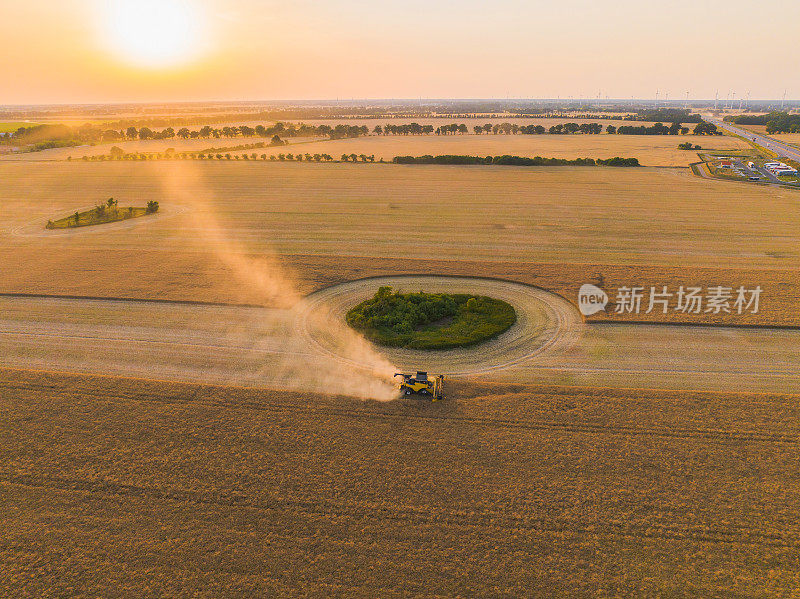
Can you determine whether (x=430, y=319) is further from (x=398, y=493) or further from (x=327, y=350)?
(x=398, y=493)

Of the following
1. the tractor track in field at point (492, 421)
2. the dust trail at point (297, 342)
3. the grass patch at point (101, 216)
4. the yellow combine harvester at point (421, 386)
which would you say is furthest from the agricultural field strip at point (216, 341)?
the grass patch at point (101, 216)

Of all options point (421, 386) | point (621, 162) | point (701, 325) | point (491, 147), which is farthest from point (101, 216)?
point (491, 147)

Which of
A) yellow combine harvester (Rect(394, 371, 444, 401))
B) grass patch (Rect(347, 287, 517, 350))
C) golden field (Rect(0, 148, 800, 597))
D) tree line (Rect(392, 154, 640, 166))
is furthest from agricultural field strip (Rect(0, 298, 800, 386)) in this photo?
tree line (Rect(392, 154, 640, 166))

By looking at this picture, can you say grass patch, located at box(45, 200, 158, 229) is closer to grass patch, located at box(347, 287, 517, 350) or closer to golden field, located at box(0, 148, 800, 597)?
golden field, located at box(0, 148, 800, 597)

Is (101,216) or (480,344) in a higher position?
(101,216)

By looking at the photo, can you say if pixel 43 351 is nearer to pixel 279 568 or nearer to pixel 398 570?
pixel 279 568

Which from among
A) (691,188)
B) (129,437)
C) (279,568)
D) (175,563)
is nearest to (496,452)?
(279,568)
